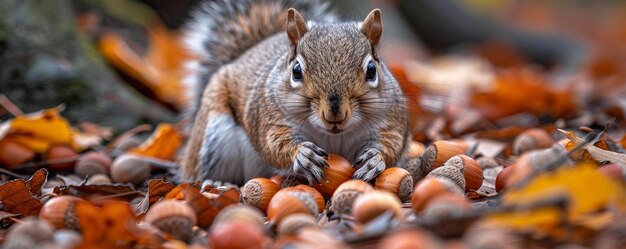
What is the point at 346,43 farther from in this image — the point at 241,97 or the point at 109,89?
the point at 109,89

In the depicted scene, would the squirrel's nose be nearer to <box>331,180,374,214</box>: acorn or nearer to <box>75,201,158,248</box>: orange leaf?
<box>331,180,374,214</box>: acorn

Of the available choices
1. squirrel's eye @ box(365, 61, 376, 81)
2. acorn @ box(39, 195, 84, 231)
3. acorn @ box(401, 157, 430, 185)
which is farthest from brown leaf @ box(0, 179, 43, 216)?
acorn @ box(401, 157, 430, 185)

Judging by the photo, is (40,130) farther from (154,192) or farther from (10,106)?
(154,192)

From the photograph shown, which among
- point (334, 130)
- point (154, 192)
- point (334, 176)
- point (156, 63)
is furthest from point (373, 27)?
point (156, 63)

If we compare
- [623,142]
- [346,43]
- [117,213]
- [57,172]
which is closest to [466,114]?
[623,142]

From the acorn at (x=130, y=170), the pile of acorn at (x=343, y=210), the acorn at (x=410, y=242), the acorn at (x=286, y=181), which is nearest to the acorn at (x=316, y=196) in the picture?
the pile of acorn at (x=343, y=210)

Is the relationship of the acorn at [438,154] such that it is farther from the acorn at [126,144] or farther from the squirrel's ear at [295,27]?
the acorn at [126,144]
